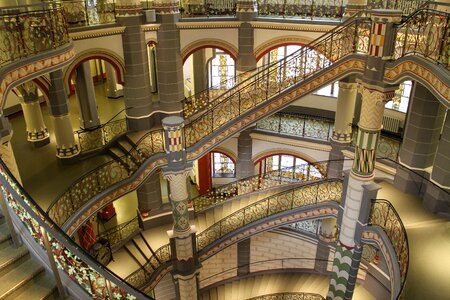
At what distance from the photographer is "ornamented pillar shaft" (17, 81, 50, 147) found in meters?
12.5

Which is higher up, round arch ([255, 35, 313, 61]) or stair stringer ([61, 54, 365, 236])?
round arch ([255, 35, 313, 61])

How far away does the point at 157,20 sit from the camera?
44.5 ft

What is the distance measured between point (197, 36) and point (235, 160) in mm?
5277

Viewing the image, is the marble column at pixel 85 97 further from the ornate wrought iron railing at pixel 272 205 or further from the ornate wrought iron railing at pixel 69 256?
the ornate wrought iron railing at pixel 69 256

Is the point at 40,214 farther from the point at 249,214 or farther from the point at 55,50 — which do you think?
the point at 249,214

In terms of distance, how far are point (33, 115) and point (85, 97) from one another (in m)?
1.81

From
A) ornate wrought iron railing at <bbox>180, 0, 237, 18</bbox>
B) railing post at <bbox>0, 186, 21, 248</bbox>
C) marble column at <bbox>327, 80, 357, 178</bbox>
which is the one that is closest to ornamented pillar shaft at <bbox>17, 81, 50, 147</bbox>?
ornate wrought iron railing at <bbox>180, 0, 237, 18</bbox>

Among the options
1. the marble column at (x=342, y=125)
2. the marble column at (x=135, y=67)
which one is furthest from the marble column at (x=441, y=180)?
the marble column at (x=135, y=67)

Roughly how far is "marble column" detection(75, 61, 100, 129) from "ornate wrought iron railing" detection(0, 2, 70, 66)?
457cm

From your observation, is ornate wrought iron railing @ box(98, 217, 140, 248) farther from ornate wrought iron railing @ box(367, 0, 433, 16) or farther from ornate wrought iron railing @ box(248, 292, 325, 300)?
ornate wrought iron railing @ box(367, 0, 433, 16)

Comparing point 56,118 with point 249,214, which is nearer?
point 56,118

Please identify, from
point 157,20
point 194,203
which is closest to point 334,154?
point 194,203

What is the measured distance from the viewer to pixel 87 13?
1273cm

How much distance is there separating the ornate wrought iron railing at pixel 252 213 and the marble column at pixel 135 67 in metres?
4.44
